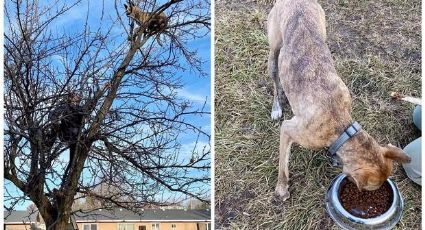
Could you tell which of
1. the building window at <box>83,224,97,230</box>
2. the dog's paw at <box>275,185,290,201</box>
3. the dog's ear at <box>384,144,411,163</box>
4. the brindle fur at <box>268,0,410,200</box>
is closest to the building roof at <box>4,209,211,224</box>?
the building window at <box>83,224,97,230</box>

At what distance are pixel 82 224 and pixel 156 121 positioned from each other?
530 millimetres

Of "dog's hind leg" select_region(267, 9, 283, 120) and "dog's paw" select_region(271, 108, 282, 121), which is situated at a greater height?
"dog's hind leg" select_region(267, 9, 283, 120)

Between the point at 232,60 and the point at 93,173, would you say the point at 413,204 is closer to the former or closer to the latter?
the point at 232,60

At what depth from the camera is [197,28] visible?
2.55 metres

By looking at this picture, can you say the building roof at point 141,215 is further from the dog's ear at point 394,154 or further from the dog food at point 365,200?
the dog's ear at point 394,154

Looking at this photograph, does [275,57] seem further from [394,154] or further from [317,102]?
[394,154]

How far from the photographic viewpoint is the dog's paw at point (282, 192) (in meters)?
2.49

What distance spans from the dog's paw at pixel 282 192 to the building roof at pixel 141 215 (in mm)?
299

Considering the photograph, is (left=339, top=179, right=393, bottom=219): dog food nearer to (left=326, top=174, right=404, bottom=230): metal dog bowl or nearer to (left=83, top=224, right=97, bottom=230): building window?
(left=326, top=174, right=404, bottom=230): metal dog bowl

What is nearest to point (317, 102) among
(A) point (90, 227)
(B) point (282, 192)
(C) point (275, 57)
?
(C) point (275, 57)

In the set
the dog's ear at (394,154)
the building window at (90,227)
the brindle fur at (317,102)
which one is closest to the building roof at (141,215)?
the building window at (90,227)

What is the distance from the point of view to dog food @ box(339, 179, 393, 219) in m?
2.34

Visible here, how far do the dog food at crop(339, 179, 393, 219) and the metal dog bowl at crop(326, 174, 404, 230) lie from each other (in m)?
0.02

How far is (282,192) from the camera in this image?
2.50 metres
